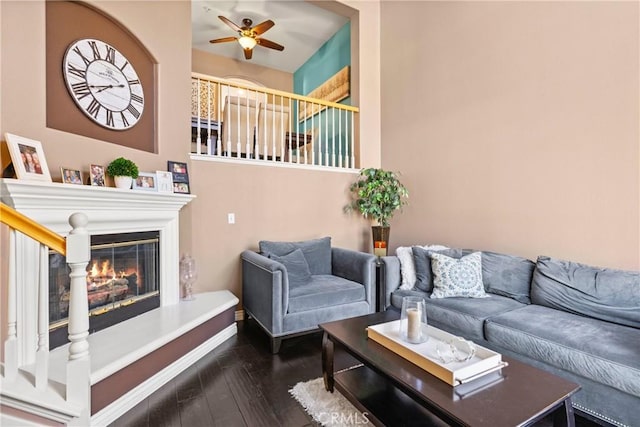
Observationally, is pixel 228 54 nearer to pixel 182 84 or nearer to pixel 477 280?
pixel 182 84

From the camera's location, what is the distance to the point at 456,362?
1400mm

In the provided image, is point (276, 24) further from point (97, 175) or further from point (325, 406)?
point (325, 406)

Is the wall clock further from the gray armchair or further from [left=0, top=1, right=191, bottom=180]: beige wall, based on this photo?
the gray armchair

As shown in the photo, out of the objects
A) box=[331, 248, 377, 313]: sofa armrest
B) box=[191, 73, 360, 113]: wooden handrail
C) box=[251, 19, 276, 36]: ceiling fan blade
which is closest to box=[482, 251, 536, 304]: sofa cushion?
box=[331, 248, 377, 313]: sofa armrest

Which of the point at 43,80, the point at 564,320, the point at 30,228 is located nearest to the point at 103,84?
the point at 43,80

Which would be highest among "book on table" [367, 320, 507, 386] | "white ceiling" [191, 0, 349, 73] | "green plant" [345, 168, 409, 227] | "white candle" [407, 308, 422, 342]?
"white ceiling" [191, 0, 349, 73]

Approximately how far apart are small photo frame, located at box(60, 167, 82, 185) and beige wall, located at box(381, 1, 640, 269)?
11.3ft

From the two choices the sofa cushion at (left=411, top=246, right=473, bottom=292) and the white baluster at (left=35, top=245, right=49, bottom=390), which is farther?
the sofa cushion at (left=411, top=246, right=473, bottom=292)

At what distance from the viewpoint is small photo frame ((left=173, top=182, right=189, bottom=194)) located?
291cm

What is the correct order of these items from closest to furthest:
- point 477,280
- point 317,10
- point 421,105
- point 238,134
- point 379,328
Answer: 1. point 379,328
2. point 477,280
3. point 238,134
4. point 421,105
5. point 317,10

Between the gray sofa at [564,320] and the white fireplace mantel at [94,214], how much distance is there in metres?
2.17

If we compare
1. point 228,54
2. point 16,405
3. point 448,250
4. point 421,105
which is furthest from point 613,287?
point 228,54

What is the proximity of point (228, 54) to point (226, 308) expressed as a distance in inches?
208

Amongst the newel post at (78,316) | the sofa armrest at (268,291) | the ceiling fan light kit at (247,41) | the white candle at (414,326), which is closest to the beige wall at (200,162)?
the sofa armrest at (268,291)
